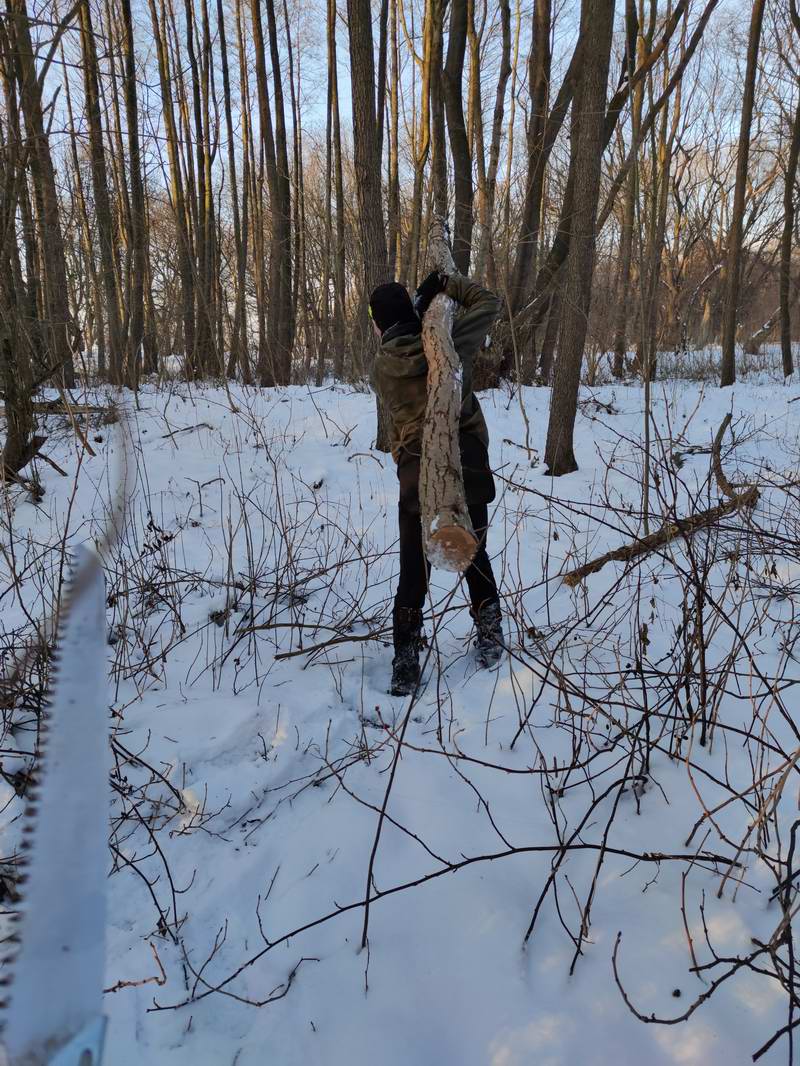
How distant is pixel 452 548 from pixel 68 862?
131cm

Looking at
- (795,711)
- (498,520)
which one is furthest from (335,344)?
(795,711)

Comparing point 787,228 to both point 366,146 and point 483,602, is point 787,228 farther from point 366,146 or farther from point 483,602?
point 483,602

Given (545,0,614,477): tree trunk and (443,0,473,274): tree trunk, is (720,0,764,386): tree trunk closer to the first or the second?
(443,0,473,274): tree trunk

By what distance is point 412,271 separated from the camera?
9078 millimetres

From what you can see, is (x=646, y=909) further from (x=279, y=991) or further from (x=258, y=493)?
(x=258, y=493)

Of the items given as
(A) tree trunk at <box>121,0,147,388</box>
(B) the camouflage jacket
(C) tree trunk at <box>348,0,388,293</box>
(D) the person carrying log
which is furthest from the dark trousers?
(A) tree trunk at <box>121,0,147,388</box>

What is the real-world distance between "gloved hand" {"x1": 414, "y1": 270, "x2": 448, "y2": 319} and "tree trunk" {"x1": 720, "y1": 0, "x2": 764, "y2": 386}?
386 inches

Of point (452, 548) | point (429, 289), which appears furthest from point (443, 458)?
point (429, 289)

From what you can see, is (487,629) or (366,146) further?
(366,146)

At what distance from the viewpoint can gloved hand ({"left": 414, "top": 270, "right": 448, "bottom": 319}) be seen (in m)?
3.01

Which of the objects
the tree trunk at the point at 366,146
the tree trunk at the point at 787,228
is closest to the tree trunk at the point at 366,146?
the tree trunk at the point at 366,146

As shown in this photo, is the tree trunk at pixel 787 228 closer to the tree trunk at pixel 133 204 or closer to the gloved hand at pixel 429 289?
the tree trunk at pixel 133 204

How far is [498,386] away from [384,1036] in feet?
28.7

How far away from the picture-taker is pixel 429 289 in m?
3.07
